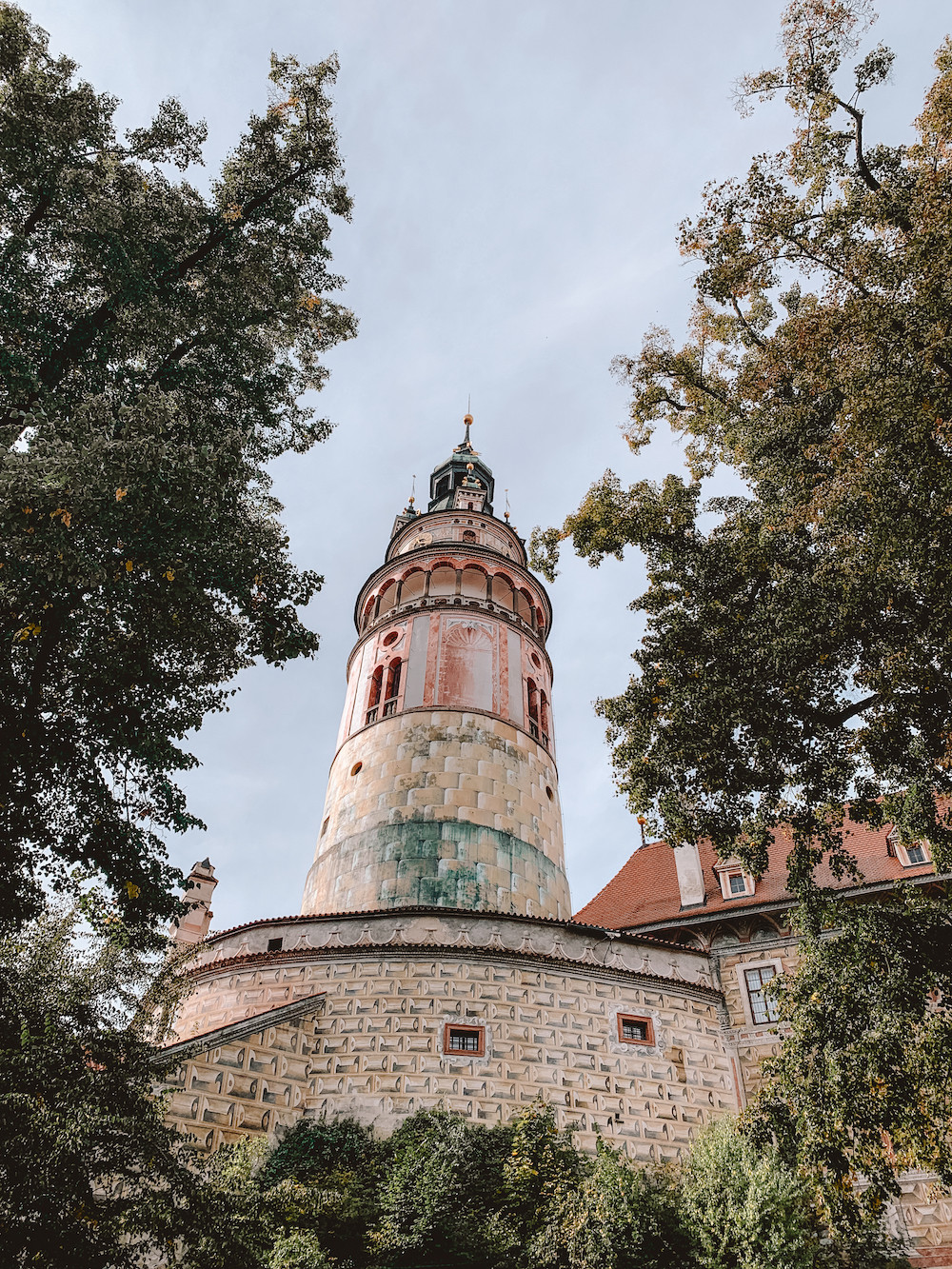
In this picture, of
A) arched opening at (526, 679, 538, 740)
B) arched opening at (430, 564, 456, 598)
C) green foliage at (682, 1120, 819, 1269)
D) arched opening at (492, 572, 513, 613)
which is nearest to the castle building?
arched opening at (526, 679, 538, 740)

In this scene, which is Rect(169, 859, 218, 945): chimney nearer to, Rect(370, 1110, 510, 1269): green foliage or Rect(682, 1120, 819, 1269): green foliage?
Rect(370, 1110, 510, 1269): green foliage

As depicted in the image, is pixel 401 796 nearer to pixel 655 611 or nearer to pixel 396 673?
pixel 396 673

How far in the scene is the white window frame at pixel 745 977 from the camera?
14570 millimetres

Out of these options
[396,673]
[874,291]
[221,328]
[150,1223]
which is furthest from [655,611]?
[396,673]

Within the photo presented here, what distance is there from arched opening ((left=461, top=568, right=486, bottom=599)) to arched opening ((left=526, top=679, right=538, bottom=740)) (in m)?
2.85

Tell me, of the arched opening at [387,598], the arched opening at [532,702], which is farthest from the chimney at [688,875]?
the arched opening at [387,598]

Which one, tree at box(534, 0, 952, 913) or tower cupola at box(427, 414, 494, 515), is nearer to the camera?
tree at box(534, 0, 952, 913)

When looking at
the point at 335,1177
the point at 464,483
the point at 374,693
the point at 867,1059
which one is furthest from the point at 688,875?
the point at 464,483

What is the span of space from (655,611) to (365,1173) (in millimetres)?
8501

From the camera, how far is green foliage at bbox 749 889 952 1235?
8.73 meters

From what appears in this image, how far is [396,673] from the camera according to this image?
2194 cm

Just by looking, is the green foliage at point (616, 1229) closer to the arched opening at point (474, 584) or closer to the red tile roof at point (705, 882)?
the red tile roof at point (705, 882)

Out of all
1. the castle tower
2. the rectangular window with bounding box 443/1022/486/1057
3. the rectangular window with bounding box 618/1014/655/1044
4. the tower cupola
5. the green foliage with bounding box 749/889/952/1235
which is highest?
the tower cupola

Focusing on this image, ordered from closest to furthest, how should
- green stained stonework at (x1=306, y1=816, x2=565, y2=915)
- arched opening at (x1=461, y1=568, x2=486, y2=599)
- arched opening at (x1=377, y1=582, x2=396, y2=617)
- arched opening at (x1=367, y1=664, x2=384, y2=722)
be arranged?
green stained stonework at (x1=306, y1=816, x2=565, y2=915) < arched opening at (x1=367, y1=664, x2=384, y2=722) < arched opening at (x1=461, y1=568, x2=486, y2=599) < arched opening at (x1=377, y1=582, x2=396, y2=617)
